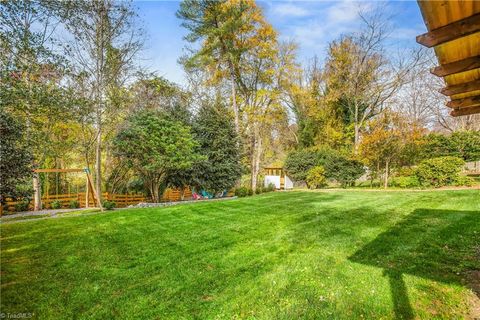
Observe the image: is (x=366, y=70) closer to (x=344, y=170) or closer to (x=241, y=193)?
(x=344, y=170)

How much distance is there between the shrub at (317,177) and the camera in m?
16.2

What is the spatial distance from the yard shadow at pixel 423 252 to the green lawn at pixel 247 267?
0.05ft

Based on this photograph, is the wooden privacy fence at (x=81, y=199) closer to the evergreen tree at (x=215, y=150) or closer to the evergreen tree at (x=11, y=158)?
the evergreen tree at (x=215, y=150)

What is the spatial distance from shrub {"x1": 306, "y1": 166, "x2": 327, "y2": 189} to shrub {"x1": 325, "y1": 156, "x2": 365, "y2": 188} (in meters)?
0.42

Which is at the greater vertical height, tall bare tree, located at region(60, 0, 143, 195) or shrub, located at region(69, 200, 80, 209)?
tall bare tree, located at region(60, 0, 143, 195)

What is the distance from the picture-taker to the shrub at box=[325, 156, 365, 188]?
15891mm

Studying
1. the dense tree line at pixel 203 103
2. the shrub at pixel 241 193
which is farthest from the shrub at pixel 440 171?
the shrub at pixel 241 193

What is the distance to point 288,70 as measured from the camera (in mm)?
18516

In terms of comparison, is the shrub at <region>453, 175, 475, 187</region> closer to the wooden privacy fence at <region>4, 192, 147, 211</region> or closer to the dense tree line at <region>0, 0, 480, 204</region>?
the dense tree line at <region>0, 0, 480, 204</region>

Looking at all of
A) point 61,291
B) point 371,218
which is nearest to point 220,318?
point 61,291

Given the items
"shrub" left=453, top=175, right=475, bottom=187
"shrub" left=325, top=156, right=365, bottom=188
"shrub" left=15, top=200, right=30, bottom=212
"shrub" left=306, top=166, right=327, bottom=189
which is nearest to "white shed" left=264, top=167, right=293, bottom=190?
"shrub" left=306, top=166, right=327, bottom=189

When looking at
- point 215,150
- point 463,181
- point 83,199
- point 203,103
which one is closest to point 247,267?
point 215,150

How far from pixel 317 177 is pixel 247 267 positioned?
13713mm

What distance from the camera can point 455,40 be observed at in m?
1.89
